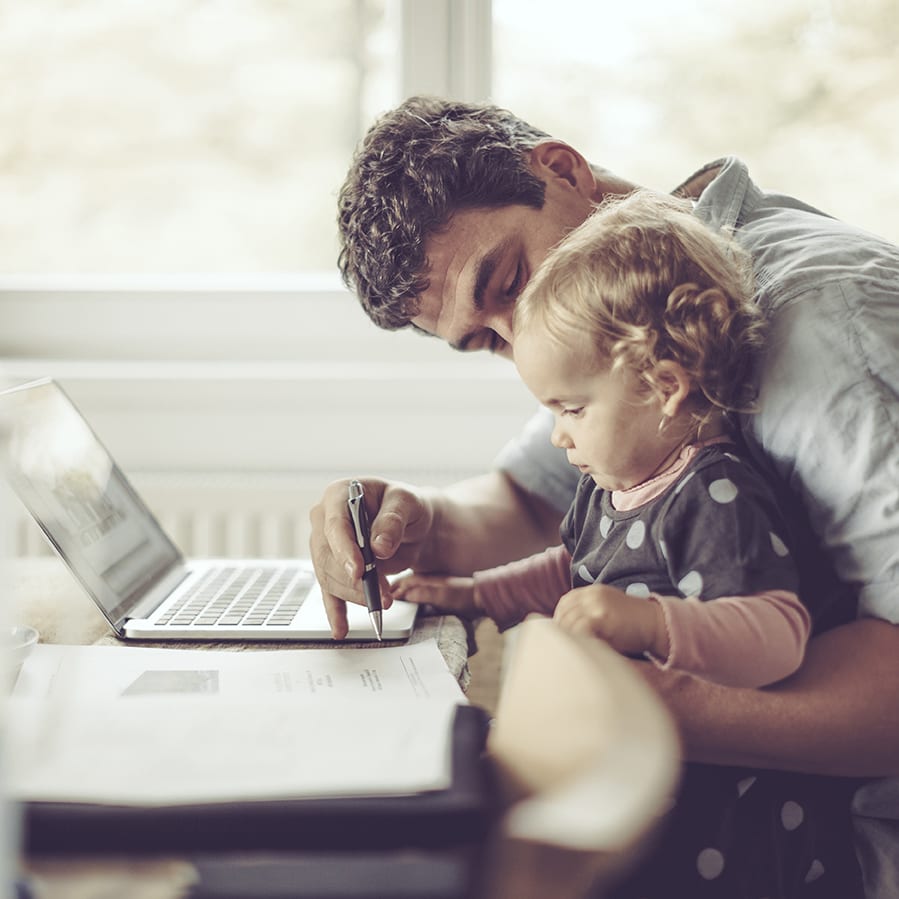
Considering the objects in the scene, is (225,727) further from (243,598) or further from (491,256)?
(491,256)

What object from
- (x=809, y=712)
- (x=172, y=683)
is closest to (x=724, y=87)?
(x=809, y=712)

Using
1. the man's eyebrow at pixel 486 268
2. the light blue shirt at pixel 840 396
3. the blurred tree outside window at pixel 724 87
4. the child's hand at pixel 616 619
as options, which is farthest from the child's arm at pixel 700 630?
the blurred tree outside window at pixel 724 87

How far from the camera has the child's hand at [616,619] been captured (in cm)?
76

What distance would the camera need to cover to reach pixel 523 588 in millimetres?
1183

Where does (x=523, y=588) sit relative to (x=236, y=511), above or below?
above

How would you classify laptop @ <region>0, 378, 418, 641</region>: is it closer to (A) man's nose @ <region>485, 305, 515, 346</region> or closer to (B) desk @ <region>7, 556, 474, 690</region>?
(B) desk @ <region>7, 556, 474, 690</region>

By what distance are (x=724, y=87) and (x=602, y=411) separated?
1349 millimetres

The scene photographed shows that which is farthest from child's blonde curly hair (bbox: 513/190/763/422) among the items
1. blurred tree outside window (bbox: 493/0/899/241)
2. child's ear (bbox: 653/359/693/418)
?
blurred tree outside window (bbox: 493/0/899/241)

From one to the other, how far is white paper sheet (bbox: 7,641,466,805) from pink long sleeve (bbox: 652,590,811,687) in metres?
0.17

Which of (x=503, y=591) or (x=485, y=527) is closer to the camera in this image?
(x=503, y=591)

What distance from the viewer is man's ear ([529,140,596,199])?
49.4 inches

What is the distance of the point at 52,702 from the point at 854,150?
1857 mm

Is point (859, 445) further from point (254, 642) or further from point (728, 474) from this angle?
point (254, 642)

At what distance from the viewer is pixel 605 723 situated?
0.45m
